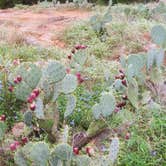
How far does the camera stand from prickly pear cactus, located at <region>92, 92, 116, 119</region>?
430 centimetres

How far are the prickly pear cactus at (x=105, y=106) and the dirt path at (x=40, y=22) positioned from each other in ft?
9.86

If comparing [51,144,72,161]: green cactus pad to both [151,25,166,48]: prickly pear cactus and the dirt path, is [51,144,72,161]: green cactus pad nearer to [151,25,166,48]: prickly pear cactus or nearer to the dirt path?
[151,25,166,48]: prickly pear cactus

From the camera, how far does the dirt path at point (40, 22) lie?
772cm

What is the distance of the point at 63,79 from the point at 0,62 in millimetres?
1075

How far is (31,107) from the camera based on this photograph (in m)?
4.18

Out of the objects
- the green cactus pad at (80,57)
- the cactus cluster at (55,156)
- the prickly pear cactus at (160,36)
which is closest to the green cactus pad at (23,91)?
the cactus cluster at (55,156)

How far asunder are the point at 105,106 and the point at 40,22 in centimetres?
481

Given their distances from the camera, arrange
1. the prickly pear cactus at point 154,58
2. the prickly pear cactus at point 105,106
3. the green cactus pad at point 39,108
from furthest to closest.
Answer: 1. the prickly pear cactus at point 154,58
2. the prickly pear cactus at point 105,106
3. the green cactus pad at point 39,108

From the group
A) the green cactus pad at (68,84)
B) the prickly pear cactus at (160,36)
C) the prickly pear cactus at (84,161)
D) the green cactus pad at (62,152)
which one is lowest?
the prickly pear cactus at (84,161)

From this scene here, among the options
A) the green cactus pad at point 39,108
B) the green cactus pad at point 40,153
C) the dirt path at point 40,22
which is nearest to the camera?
the green cactus pad at point 40,153

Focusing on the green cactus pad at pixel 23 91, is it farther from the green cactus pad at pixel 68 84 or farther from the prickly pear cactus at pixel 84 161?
the prickly pear cactus at pixel 84 161

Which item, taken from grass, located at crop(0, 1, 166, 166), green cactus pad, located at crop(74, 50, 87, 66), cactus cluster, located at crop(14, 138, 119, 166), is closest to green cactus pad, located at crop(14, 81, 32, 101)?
grass, located at crop(0, 1, 166, 166)

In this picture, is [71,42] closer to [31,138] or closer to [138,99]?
[138,99]

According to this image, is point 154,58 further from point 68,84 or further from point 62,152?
point 62,152
